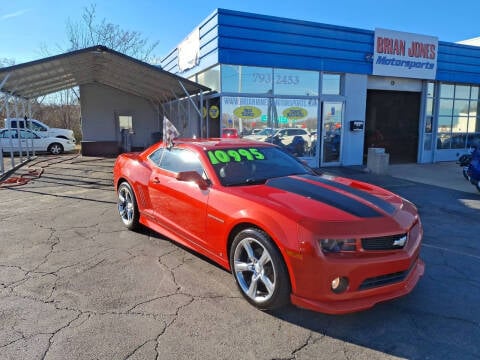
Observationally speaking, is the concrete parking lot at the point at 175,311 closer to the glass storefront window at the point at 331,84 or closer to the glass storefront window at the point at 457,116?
the glass storefront window at the point at 331,84

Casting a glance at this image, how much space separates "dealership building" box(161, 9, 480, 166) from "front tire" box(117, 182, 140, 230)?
5724 millimetres

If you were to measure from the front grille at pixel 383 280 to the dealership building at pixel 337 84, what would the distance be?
8.47 m

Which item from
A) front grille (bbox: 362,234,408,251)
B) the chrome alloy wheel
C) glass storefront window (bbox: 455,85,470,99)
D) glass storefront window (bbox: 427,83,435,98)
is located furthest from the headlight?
glass storefront window (bbox: 455,85,470,99)

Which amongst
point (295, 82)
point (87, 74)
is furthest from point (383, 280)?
point (87, 74)

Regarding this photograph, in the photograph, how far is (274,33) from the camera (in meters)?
11.0

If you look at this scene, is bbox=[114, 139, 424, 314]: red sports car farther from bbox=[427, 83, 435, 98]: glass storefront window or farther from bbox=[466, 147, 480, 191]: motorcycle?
bbox=[427, 83, 435, 98]: glass storefront window

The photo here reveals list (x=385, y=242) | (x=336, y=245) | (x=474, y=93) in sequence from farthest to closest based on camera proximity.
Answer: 1. (x=474, y=93)
2. (x=385, y=242)
3. (x=336, y=245)

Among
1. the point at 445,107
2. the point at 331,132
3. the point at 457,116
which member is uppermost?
the point at 445,107

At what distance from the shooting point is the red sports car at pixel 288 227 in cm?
279

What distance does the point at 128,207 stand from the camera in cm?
547

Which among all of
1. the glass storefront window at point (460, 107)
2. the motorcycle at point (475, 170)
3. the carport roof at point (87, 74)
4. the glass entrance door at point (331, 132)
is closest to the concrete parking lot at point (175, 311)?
the motorcycle at point (475, 170)

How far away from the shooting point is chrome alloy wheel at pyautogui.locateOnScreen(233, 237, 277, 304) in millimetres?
3086

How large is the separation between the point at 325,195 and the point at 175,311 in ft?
5.69

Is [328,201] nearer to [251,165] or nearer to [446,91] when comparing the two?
[251,165]
